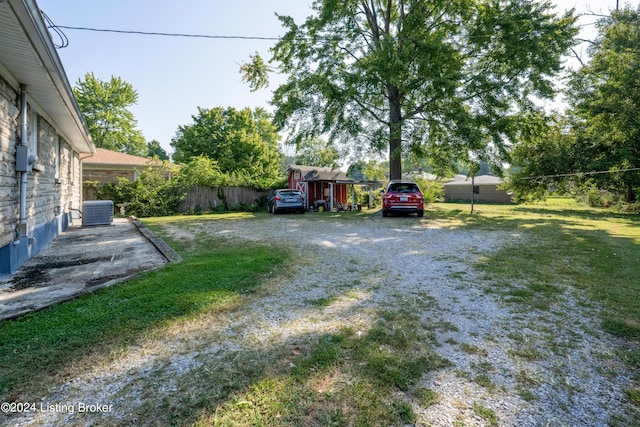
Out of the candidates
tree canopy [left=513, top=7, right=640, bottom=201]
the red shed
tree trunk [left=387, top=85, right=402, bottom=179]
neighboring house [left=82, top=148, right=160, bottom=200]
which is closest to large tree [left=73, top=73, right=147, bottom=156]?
neighboring house [left=82, top=148, right=160, bottom=200]

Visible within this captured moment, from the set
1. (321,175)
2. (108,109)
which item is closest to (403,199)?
(321,175)

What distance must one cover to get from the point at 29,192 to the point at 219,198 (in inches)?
509

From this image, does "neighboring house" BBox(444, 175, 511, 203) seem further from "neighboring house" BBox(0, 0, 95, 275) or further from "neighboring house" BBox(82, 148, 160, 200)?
"neighboring house" BBox(0, 0, 95, 275)

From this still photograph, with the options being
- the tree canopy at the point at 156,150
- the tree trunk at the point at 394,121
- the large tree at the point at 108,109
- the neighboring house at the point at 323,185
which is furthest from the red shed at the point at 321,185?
the tree canopy at the point at 156,150

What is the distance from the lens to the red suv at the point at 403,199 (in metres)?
13.4

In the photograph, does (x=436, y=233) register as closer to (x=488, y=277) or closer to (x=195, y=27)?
(x=488, y=277)

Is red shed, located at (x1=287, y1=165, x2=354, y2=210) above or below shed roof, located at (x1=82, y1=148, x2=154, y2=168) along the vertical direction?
below

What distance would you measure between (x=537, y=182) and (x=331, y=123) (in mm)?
14242

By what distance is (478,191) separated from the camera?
3384cm

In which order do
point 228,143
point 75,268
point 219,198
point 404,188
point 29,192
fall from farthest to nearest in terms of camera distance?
point 228,143, point 219,198, point 404,188, point 29,192, point 75,268

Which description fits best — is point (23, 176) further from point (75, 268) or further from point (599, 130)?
point (599, 130)

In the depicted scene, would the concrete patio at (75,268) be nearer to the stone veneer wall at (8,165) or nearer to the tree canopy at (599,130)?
the stone veneer wall at (8,165)

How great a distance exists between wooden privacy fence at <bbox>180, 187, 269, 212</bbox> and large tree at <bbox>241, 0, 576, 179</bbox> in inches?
198

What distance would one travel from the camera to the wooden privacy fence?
1722 centimetres
